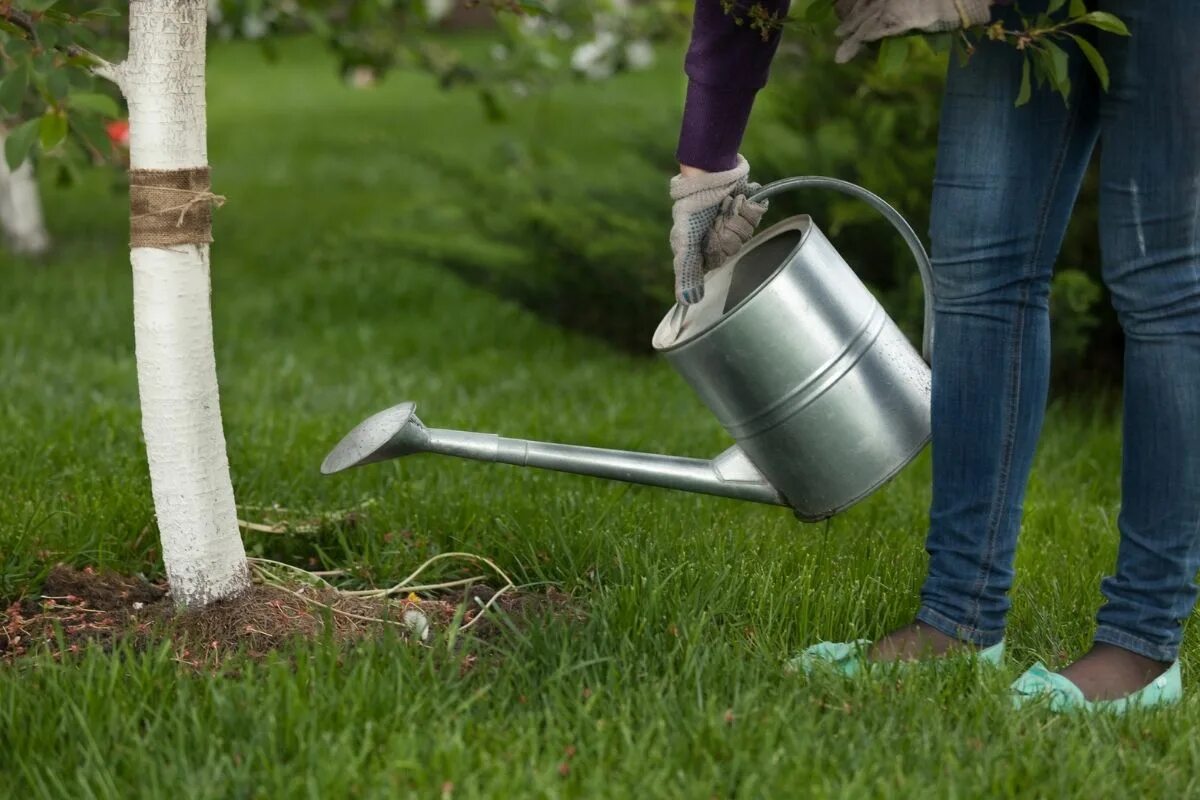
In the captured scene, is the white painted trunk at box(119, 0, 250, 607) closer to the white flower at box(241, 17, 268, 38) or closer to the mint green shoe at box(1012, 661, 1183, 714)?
the mint green shoe at box(1012, 661, 1183, 714)

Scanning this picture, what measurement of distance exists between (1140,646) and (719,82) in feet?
3.13

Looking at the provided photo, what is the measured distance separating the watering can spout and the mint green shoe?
454 mm

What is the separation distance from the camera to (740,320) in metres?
2.02

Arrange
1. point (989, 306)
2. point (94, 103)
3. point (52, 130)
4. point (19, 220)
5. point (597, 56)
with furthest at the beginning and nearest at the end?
point (19, 220) → point (597, 56) → point (94, 103) → point (52, 130) → point (989, 306)

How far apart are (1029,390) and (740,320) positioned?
16.0 inches

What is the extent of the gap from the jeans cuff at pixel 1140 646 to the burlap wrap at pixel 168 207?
4.43ft

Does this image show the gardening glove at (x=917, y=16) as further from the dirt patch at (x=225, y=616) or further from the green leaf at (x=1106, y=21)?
the dirt patch at (x=225, y=616)

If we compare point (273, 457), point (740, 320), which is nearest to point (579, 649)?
point (740, 320)

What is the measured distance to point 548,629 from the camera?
2.00 meters

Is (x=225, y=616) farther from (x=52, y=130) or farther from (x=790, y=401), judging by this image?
(x=790, y=401)

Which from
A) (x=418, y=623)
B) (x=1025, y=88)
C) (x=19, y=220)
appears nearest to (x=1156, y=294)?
(x=1025, y=88)

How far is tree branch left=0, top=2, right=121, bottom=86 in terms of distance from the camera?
80.2 inches

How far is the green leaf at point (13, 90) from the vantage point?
203 cm

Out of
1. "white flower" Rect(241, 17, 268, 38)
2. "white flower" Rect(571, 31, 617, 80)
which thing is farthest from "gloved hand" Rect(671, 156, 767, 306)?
"white flower" Rect(571, 31, 617, 80)
